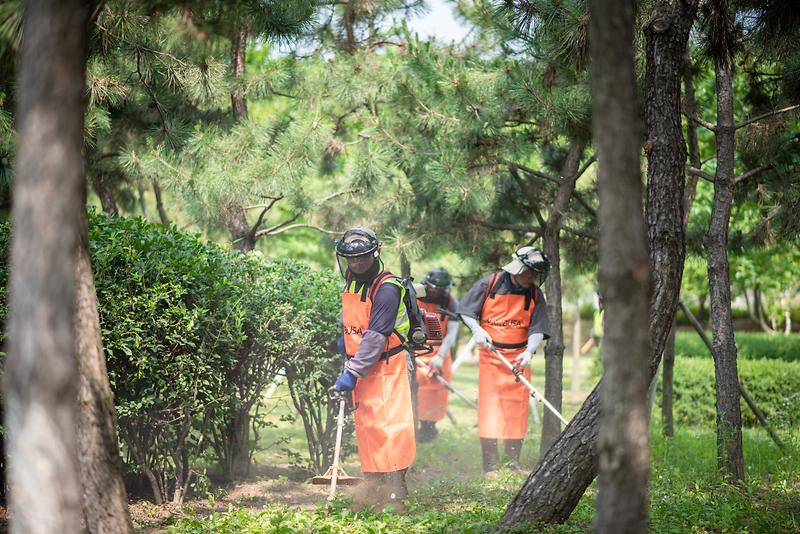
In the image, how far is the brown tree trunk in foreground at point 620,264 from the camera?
2908 millimetres

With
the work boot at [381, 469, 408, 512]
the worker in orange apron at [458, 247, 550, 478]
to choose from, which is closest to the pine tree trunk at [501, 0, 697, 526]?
the work boot at [381, 469, 408, 512]

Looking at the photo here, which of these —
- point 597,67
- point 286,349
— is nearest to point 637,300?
point 597,67

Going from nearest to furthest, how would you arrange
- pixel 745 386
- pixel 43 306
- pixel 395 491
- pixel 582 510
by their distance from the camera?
pixel 43 306 → pixel 582 510 → pixel 395 491 → pixel 745 386

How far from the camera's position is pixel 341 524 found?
4.82 metres

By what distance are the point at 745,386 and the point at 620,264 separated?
9516 millimetres

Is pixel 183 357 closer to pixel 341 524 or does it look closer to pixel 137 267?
pixel 137 267

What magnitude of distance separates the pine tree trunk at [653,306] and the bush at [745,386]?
23.5 ft

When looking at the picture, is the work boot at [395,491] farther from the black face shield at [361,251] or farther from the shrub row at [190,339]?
the black face shield at [361,251]

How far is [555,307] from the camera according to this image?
8.20 meters

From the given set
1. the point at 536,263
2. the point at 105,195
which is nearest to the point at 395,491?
the point at 536,263

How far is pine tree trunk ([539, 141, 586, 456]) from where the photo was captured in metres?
7.96

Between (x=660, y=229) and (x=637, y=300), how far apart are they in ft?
5.98

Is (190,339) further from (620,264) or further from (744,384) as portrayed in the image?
(744,384)

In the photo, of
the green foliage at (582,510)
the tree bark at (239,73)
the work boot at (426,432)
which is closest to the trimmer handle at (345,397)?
the green foliage at (582,510)
